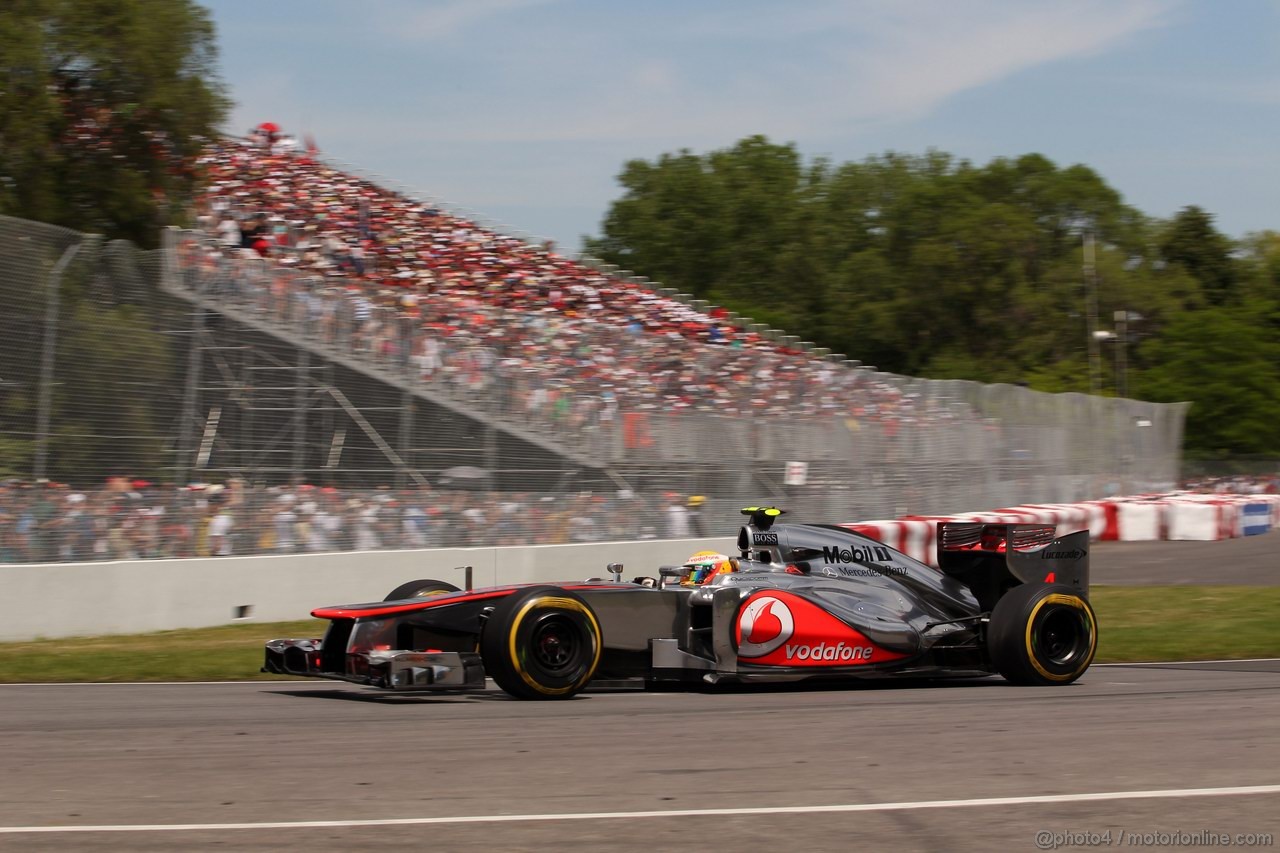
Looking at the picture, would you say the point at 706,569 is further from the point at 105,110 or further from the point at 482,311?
the point at 105,110

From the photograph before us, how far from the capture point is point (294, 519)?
645 inches

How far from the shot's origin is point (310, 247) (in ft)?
89.6

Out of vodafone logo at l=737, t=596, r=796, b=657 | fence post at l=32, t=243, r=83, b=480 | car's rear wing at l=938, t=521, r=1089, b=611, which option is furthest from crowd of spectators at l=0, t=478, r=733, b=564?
vodafone logo at l=737, t=596, r=796, b=657

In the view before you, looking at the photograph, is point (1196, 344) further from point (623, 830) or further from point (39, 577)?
point (623, 830)

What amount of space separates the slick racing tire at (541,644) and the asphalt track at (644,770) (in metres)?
0.18

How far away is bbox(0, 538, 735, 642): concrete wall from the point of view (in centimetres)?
1427

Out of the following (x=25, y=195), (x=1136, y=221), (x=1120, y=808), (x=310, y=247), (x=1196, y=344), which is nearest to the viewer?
(x=1120, y=808)

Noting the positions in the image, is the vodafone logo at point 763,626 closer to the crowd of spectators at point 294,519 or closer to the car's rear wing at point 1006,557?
the car's rear wing at point 1006,557

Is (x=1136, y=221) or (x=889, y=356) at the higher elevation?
(x=1136, y=221)

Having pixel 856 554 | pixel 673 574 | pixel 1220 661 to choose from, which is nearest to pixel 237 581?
pixel 673 574

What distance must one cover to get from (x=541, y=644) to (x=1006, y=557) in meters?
3.75

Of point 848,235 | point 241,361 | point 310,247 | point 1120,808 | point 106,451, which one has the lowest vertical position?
point 1120,808

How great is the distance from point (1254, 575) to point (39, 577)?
16.9 metres

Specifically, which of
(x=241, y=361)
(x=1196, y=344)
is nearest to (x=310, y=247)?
(x=241, y=361)
